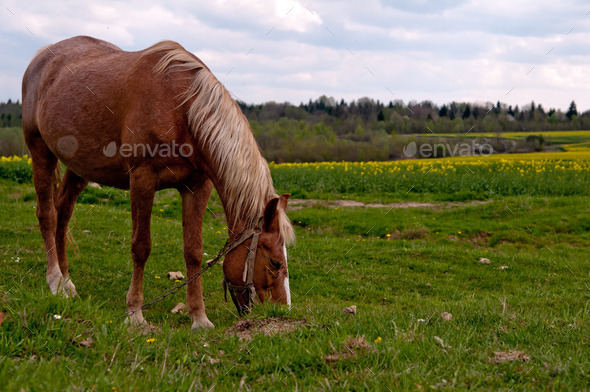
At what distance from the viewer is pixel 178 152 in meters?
4.00

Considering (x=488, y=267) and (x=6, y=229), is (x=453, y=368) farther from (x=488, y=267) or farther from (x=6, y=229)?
(x=6, y=229)

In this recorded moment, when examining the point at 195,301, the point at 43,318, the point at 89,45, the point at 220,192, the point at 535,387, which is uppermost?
the point at 89,45

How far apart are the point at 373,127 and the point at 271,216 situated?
139ft

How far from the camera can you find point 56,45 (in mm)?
5777

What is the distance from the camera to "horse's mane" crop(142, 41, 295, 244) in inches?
153

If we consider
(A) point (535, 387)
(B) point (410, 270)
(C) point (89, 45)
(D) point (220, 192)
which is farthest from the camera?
(B) point (410, 270)

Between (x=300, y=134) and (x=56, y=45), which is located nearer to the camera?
(x=56, y=45)

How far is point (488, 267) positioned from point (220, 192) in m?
4.89

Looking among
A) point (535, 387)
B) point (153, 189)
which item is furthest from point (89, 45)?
point (535, 387)

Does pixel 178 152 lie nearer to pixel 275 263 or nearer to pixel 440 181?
pixel 275 263

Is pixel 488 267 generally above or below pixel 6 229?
below

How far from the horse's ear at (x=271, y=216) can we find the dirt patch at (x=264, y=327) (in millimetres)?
838
